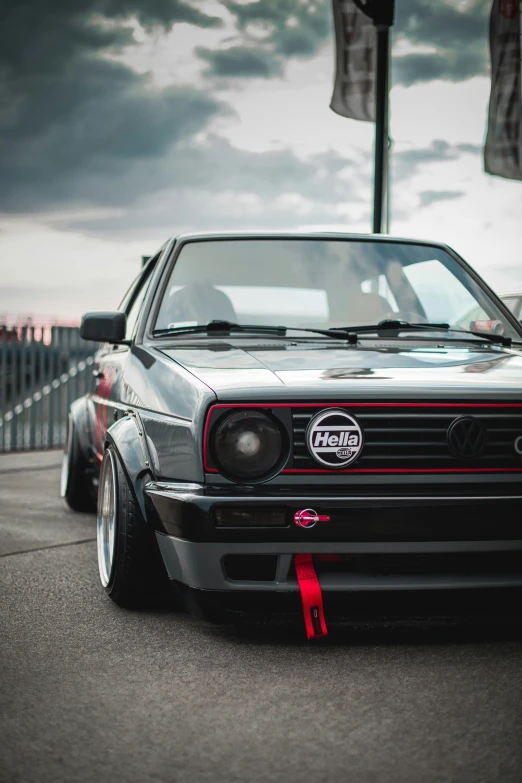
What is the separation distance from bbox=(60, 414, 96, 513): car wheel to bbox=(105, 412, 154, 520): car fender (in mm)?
2158

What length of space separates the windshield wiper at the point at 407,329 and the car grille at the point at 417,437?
37.9 inches

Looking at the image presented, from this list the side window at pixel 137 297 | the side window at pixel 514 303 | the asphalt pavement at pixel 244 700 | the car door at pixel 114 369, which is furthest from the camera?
the side window at pixel 514 303

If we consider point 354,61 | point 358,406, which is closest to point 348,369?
point 358,406

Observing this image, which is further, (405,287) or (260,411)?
(405,287)

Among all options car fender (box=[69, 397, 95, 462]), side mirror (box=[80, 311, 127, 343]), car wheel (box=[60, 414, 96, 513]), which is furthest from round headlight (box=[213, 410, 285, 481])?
car wheel (box=[60, 414, 96, 513])

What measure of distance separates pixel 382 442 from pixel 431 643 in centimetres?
75

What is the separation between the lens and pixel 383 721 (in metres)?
2.48

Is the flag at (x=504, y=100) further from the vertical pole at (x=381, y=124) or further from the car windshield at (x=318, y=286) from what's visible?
the car windshield at (x=318, y=286)

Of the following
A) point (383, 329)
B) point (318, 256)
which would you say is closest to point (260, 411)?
point (383, 329)

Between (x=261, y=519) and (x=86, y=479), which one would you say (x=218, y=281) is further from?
(x=86, y=479)

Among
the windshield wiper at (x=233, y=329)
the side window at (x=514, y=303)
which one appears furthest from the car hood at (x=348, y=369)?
the side window at (x=514, y=303)

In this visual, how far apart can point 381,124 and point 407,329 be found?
5.85 meters

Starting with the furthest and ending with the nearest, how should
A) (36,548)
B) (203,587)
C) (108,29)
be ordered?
(108,29)
(36,548)
(203,587)

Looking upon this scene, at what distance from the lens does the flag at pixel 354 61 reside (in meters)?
10.1
